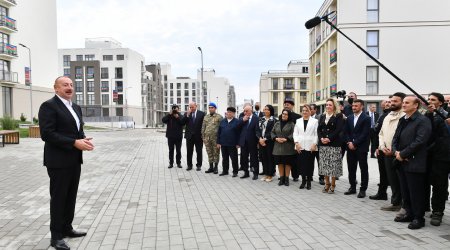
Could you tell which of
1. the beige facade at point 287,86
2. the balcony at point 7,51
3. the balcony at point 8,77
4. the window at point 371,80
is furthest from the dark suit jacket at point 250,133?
the beige facade at point 287,86

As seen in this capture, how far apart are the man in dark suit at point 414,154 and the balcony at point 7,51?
153 feet

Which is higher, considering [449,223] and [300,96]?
[300,96]

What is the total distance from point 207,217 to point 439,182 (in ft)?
12.1

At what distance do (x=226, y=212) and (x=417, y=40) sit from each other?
2875 cm

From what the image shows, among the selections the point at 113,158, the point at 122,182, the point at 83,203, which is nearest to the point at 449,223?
the point at 83,203

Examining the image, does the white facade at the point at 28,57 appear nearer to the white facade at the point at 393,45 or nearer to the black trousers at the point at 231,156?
the white facade at the point at 393,45

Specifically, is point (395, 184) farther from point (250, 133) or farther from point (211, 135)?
point (211, 135)

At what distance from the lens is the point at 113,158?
13.4 m

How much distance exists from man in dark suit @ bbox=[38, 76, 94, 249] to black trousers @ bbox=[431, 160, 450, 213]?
16.6ft

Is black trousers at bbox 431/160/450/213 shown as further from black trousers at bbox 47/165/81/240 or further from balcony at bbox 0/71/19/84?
balcony at bbox 0/71/19/84

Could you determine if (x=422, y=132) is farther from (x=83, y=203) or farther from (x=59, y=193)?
(x=83, y=203)

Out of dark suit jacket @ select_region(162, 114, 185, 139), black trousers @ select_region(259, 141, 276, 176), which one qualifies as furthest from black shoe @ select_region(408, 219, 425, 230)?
dark suit jacket @ select_region(162, 114, 185, 139)

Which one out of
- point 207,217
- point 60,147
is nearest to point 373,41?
point 207,217

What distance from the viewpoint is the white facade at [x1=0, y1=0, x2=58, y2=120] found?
4175cm
